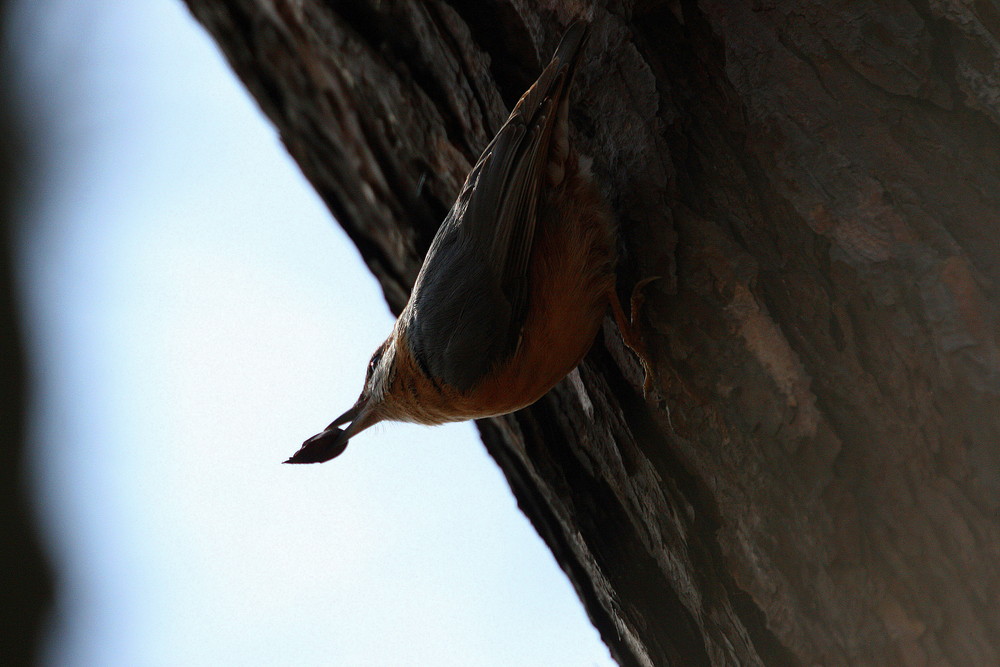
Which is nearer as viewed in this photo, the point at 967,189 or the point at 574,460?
the point at 967,189

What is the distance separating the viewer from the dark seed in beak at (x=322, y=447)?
296 cm

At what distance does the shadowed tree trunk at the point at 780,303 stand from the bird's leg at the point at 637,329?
0.05 meters

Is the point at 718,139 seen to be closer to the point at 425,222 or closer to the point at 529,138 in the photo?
the point at 529,138

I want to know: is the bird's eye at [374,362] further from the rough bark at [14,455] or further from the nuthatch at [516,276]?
the rough bark at [14,455]

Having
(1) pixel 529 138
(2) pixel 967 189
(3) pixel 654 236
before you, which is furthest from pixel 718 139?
(1) pixel 529 138

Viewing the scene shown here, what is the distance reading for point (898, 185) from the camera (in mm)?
1503

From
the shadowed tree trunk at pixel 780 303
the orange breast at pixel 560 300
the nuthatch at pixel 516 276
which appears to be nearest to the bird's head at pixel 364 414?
the nuthatch at pixel 516 276

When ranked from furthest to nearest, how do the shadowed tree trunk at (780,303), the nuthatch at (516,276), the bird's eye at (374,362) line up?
the bird's eye at (374,362) < the nuthatch at (516,276) < the shadowed tree trunk at (780,303)

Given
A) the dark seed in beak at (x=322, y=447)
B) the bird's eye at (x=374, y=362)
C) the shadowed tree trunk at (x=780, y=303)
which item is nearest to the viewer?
the shadowed tree trunk at (x=780, y=303)

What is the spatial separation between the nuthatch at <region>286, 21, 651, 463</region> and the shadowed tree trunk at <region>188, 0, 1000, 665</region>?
0.10 metres

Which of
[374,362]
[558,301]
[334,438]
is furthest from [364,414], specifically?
[558,301]

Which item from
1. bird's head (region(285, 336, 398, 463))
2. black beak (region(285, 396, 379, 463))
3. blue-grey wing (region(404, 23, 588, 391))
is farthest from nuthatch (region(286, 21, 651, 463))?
black beak (region(285, 396, 379, 463))

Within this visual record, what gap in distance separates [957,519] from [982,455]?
0.13m

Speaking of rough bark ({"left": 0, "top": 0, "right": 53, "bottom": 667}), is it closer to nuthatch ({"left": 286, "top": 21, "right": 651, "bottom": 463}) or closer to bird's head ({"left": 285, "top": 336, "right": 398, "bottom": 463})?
bird's head ({"left": 285, "top": 336, "right": 398, "bottom": 463})
